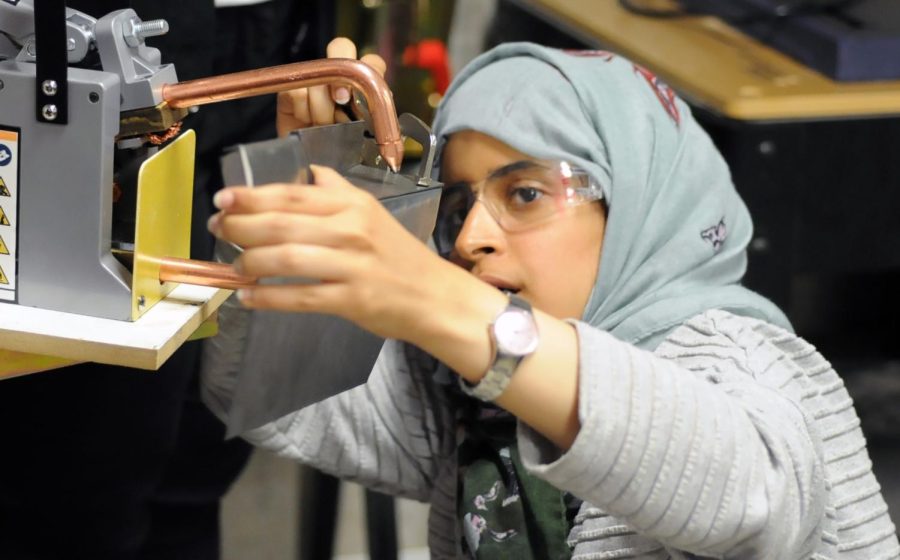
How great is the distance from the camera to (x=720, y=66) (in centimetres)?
159

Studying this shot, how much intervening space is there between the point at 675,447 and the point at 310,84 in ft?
1.09

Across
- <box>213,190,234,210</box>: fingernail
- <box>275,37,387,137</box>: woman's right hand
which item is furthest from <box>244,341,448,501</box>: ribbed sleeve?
<box>213,190,234,210</box>: fingernail

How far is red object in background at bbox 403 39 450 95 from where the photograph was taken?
184 centimetres

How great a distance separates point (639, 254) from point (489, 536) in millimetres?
267

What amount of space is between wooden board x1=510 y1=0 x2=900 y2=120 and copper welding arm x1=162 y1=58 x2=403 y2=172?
714 millimetres

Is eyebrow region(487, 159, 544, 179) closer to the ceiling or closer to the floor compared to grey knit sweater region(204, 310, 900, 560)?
closer to the ceiling

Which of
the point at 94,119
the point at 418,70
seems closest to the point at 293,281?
the point at 94,119

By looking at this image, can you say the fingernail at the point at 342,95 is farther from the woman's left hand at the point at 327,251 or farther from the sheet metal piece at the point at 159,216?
the woman's left hand at the point at 327,251

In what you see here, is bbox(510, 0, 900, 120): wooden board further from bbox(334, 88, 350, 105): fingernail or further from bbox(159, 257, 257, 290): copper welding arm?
bbox(159, 257, 257, 290): copper welding arm

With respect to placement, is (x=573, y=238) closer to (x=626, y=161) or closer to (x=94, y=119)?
(x=626, y=161)

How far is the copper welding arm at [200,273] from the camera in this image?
2.63ft

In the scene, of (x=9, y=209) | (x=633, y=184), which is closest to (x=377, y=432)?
(x=633, y=184)

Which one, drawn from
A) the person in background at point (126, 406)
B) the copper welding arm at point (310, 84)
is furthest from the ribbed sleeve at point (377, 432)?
the copper welding arm at point (310, 84)

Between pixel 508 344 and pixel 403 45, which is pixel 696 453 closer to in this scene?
pixel 508 344
